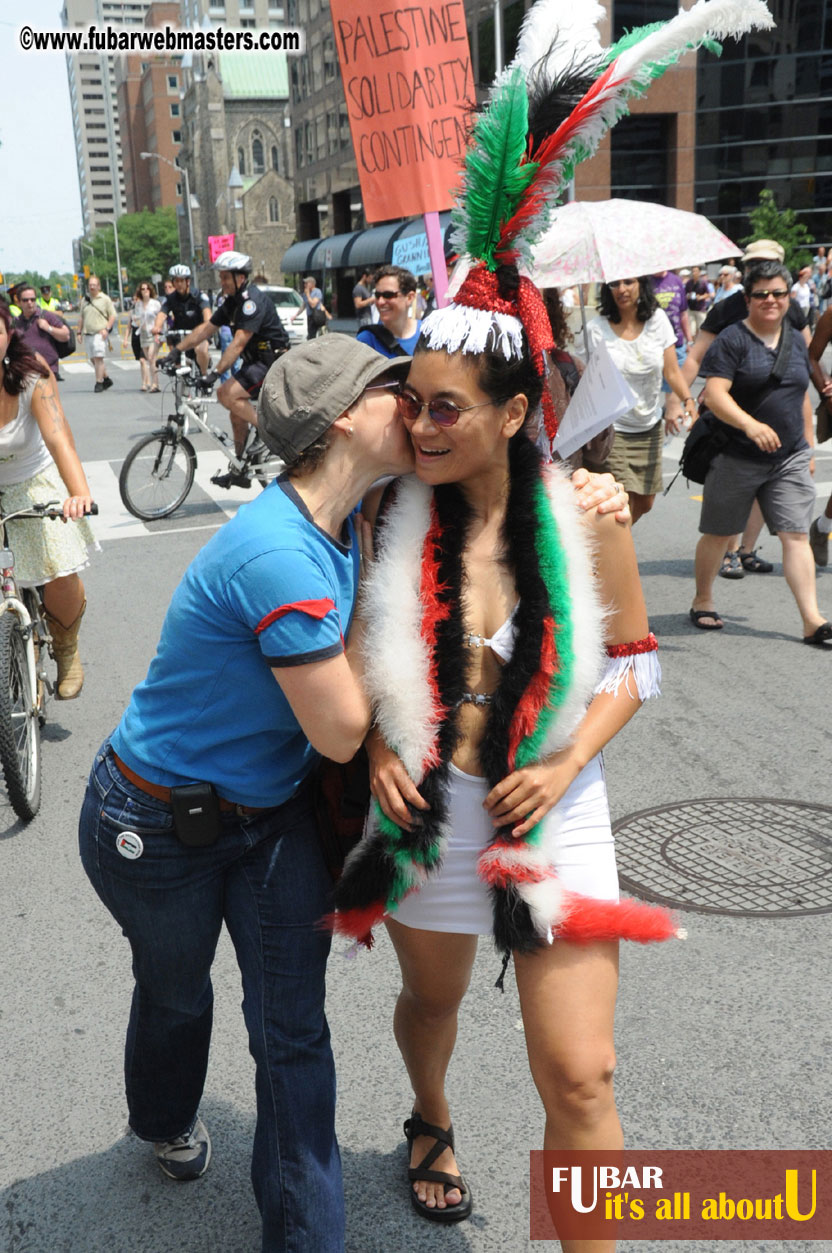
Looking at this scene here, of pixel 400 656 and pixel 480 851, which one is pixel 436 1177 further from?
pixel 400 656

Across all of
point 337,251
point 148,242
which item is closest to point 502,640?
point 337,251

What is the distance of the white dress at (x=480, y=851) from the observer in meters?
2.22

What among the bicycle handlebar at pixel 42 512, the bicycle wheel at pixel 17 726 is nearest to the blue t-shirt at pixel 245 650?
the bicycle wheel at pixel 17 726

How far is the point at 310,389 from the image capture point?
200 cm

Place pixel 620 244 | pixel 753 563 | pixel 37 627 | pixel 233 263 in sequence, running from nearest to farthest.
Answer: pixel 37 627 < pixel 620 244 < pixel 753 563 < pixel 233 263

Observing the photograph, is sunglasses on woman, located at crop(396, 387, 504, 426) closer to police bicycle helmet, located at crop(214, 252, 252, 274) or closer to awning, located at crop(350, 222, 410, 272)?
police bicycle helmet, located at crop(214, 252, 252, 274)

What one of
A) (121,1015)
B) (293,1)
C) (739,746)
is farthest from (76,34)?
(293,1)

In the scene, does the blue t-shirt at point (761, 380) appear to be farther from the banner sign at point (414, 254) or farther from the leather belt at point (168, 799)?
the leather belt at point (168, 799)

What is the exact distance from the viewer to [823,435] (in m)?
→ 7.39

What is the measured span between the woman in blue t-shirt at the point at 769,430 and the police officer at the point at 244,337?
4.76m

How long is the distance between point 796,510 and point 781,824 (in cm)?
253

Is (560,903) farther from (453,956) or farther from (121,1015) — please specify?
(121,1015)

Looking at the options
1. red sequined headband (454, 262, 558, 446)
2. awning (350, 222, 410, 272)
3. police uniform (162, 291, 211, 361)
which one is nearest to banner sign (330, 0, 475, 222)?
red sequined headband (454, 262, 558, 446)

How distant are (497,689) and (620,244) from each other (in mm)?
5399
